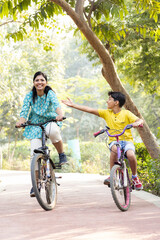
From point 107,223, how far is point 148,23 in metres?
7.90

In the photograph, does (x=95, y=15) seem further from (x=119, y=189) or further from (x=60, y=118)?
(x=119, y=189)

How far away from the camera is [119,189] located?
Answer: 619 centimetres

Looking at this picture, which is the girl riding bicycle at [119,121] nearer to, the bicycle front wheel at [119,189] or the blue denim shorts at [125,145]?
the blue denim shorts at [125,145]

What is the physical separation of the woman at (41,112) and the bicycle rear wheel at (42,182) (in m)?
0.39

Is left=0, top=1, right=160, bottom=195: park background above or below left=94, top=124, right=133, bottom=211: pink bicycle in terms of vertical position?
above

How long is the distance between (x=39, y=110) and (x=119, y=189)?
174 centimetres

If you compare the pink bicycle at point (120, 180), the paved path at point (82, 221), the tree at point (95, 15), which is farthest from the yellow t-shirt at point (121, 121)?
the tree at point (95, 15)

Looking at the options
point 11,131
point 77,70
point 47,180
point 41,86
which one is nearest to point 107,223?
point 47,180

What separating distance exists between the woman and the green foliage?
2.14 metres

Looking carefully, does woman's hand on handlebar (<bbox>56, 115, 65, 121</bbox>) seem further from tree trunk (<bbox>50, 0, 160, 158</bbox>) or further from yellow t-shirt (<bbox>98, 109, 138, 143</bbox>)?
tree trunk (<bbox>50, 0, 160, 158</bbox>)

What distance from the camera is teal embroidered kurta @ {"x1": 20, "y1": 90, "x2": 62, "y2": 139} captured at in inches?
262

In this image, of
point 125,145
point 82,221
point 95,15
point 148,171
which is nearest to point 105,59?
point 95,15

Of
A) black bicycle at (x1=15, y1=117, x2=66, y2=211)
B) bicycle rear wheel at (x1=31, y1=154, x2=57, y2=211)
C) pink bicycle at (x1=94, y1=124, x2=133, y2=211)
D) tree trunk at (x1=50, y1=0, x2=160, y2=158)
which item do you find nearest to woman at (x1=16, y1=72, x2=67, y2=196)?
black bicycle at (x1=15, y1=117, x2=66, y2=211)

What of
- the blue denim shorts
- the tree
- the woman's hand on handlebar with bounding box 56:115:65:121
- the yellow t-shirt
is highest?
the tree
